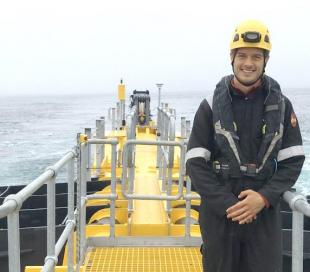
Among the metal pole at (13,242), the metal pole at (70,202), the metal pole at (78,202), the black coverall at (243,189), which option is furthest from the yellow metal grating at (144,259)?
the metal pole at (13,242)

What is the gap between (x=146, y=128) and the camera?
46.7 ft

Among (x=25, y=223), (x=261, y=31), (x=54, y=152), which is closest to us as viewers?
(x=261, y=31)

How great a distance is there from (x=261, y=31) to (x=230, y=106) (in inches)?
17.2

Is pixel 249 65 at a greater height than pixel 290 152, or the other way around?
pixel 249 65

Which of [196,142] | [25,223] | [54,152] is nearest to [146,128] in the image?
[25,223]

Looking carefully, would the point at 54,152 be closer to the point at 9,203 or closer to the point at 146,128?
the point at 146,128

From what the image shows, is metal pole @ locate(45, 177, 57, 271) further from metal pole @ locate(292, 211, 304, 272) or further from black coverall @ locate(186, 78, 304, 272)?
metal pole @ locate(292, 211, 304, 272)

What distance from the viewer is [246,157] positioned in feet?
7.88

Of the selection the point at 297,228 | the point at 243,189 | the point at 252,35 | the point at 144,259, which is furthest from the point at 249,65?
the point at 144,259

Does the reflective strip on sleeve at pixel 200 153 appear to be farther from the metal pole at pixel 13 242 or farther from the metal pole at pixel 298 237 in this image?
the metal pole at pixel 13 242

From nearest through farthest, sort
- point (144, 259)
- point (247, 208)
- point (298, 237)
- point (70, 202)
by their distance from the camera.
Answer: point (298, 237) < point (247, 208) < point (70, 202) < point (144, 259)

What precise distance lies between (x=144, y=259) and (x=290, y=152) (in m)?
2.41

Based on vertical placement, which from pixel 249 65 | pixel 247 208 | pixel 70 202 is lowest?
pixel 70 202

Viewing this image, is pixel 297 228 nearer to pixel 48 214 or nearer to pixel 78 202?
pixel 48 214
